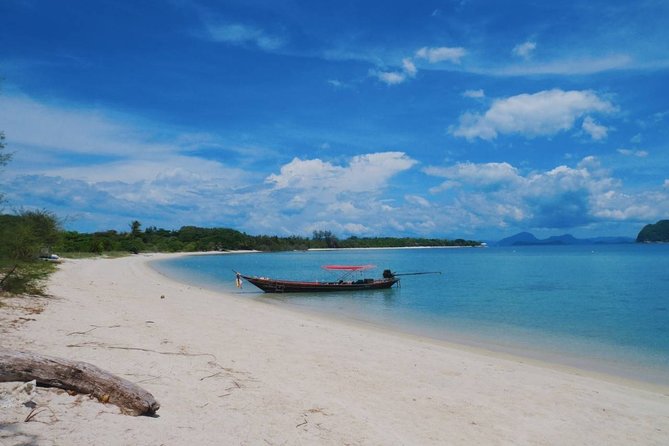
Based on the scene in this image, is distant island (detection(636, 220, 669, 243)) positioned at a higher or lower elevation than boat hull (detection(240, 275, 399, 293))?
higher

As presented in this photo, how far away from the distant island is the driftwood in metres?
218

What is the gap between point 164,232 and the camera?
147250 millimetres

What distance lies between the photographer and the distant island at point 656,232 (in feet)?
590

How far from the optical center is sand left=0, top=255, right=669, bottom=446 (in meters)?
4.75

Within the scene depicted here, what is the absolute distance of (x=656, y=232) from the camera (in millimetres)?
184750

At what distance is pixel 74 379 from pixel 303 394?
319 cm

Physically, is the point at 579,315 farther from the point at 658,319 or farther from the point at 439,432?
the point at 439,432

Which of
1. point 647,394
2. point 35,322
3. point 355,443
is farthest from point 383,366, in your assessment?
point 35,322

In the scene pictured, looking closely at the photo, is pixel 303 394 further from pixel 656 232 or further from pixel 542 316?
pixel 656 232

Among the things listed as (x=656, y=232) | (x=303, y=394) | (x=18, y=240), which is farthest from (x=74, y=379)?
(x=656, y=232)

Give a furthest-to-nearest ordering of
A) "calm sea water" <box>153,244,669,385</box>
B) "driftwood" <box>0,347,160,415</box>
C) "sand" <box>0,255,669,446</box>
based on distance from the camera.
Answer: "calm sea water" <box>153,244,669,385</box> < "driftwood" <box>0,347,160,415</box> < "sand" <box>0,255,669,446</box>

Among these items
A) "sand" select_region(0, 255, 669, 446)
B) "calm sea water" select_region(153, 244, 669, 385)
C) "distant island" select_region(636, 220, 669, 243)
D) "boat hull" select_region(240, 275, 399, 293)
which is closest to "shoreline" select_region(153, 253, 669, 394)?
"calm sea water" select_region(153, 244, 669, 385)

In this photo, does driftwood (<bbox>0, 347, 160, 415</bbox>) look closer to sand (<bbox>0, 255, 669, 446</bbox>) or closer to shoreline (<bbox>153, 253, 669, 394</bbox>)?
sand (<bbox>0, 255, 669, 446</bbox>)

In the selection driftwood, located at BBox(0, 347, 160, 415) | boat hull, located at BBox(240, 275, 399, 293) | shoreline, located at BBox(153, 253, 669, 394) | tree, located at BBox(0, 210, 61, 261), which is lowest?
shoreline, located at BBox(153, 253, 669, 394)
